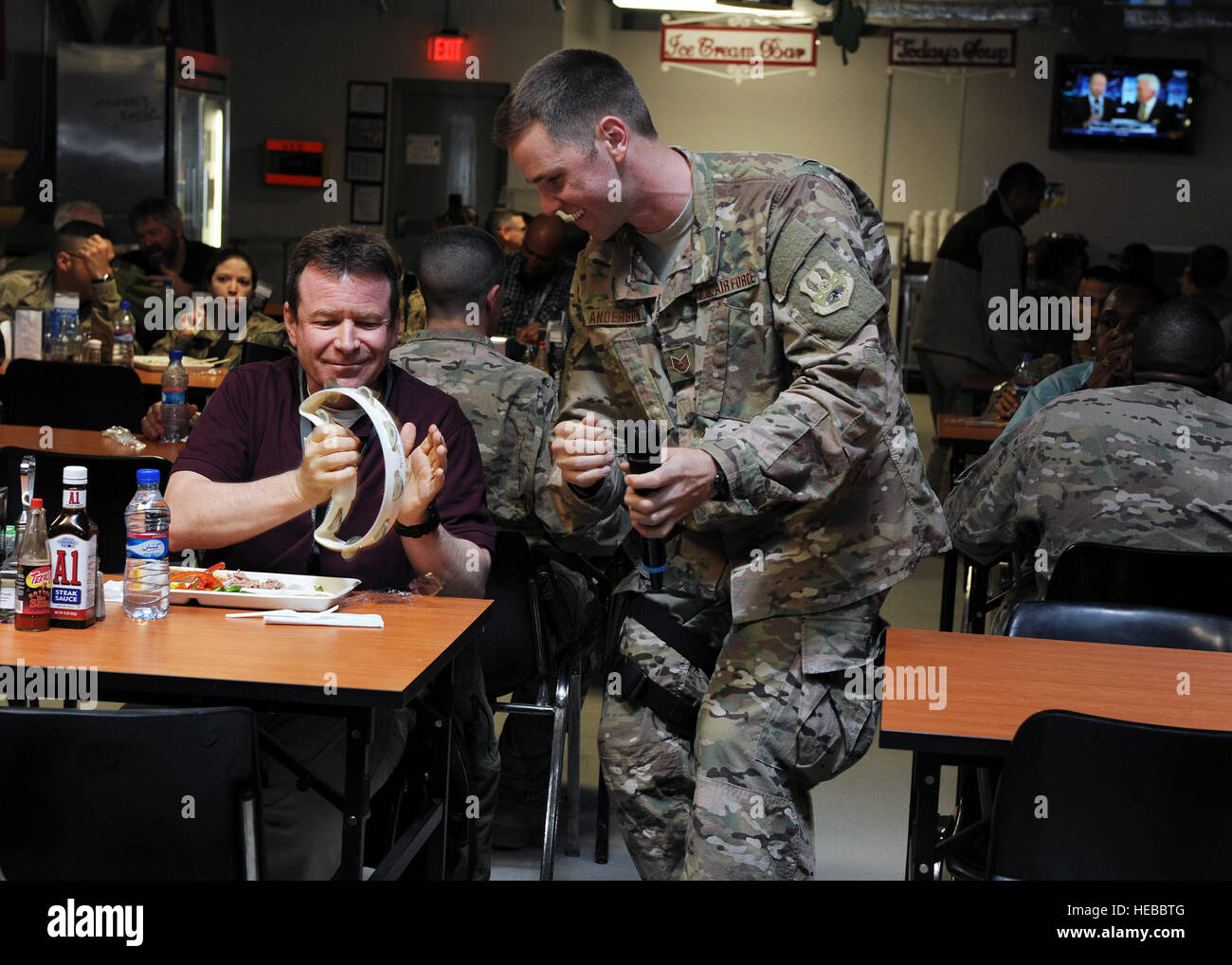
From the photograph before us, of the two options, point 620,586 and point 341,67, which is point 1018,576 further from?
point 341,67

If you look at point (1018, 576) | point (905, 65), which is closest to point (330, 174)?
point (905, 65)

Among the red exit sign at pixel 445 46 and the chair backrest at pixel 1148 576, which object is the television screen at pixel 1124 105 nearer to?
the red exit sign at pixel 445 46

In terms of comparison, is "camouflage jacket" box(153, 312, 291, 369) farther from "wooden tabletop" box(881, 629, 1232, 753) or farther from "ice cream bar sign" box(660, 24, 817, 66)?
"ice cream bar sign" box(660, 24, 817, 66)

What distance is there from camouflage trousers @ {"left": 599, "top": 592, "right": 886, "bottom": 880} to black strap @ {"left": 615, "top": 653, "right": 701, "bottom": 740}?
0.01m

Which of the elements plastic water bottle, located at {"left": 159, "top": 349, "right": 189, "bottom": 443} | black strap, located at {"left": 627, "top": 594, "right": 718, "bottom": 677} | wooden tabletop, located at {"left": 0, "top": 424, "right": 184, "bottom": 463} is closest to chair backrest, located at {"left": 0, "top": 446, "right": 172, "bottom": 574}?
wooden tabletop, located at {"left": 0, "top": 424, "right": 184, "bottom": 463}

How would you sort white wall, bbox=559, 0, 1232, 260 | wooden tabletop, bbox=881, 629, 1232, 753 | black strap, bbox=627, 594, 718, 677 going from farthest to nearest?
white wall, bbox=559, 0, 1232, 260 < black strap, bbox=627, 594, 718, 677 < wooden tabletop, bbox=881, 629, 1232, 753

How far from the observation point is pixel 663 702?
243 centimetres

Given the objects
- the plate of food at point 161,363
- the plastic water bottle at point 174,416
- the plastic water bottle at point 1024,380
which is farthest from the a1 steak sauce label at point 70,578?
the plastic water bottle at point 1024,380

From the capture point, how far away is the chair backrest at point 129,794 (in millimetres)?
1608

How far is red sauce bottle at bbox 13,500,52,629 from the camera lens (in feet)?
6.95

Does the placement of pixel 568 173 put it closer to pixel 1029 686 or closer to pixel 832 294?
pixel 832 294
